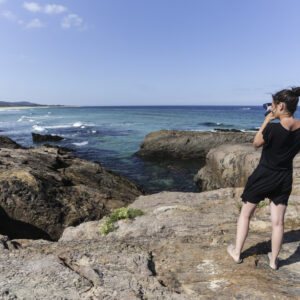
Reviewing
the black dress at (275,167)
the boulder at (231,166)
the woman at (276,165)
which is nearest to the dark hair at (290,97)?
the woman at (276,165)

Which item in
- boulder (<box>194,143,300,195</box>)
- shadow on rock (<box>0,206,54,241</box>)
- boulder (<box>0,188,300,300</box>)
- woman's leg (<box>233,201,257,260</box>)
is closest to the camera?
boulder (<box>0,188,300,300</box>)

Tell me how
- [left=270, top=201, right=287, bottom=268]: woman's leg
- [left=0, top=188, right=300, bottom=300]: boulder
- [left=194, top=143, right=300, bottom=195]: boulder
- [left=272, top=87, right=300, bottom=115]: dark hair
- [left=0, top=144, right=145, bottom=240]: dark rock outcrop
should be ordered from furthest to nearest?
[left=194, top=143, right=300, bottom=195]: boulder, [left=0, top=144, right=145, bottom=240]: dark rock outcrop, [left=270, top=201, right=287, bottom=268]: woman's leg, [left=272, top=87, right=300, bottom=115]: dark hair, [left=0, top=188, right=300, bottom=300]: boulder

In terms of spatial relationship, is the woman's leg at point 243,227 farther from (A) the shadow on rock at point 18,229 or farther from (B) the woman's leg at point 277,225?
(A) the shadow on rock at point 18,229

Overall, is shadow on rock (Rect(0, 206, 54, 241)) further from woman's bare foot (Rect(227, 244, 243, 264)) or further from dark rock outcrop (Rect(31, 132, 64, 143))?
dark rock outcrop (Rect(31, 132, 64, 143))

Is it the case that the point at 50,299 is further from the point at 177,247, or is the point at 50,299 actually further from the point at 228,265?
the point at 228,265

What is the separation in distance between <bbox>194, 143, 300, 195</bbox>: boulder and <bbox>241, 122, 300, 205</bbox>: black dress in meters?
6.08

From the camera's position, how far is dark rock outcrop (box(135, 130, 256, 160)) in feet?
86.9

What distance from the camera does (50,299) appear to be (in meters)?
2.78

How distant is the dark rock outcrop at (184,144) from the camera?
2650 cm

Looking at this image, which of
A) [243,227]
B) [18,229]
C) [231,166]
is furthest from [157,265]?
[231,166]

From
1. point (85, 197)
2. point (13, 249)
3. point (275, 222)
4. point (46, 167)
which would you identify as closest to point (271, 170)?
point (275, 222)

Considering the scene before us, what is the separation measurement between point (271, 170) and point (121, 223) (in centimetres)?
377

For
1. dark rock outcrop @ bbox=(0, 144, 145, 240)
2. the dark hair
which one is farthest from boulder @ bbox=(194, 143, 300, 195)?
the dark hair

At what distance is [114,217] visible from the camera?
5.83 metres
